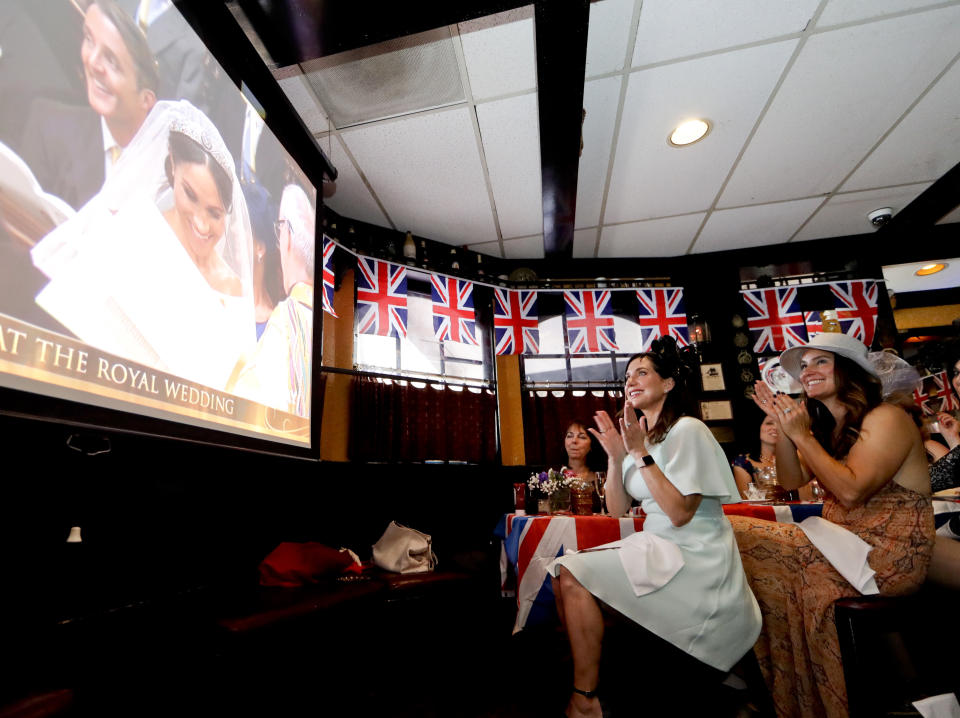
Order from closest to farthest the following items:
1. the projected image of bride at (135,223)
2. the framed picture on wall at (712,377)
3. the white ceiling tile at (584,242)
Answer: the projected image of bride at (135,223)
the white ceiling tile at (584,242)
the framed picture on wall at (712,377)

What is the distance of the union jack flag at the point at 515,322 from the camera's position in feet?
16.6

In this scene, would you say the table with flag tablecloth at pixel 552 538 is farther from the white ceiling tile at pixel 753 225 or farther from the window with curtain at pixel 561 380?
the white ceiling tile at pixel 753 225

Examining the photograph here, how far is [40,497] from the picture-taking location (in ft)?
4.85

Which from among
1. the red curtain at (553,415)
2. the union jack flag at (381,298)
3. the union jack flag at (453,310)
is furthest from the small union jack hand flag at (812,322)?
the union jack flag at (381,298)

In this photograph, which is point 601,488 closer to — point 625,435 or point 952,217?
point 625,435

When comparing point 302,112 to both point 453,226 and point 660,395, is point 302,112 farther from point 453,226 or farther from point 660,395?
point 660,395

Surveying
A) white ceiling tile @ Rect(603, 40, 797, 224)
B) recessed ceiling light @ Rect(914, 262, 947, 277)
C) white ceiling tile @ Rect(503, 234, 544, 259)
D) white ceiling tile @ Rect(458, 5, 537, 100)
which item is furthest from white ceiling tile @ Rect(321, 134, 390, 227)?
recessed ceiling light @ Rect(914, 262, 947, 277)

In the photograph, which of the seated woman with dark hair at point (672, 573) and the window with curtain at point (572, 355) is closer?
the seated woman with dark hair at point (672, 573)

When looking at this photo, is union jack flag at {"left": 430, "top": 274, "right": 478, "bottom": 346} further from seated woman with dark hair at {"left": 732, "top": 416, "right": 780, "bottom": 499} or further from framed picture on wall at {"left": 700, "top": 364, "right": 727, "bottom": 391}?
seated woman with dark hair at {"left": 732, "top": 416, "right": 780, "bottom": 499}

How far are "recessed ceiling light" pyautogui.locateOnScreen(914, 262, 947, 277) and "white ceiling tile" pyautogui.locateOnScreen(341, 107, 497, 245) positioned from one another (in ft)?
16.2

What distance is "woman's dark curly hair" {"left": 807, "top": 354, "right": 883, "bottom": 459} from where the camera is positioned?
1828 millimetres

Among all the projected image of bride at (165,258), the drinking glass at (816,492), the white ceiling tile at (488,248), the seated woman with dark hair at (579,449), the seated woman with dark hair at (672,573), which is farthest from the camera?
the white ceiling tile at (488,248)

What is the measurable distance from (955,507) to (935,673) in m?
1.18

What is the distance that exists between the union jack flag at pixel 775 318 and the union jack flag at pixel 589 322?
1569mm
